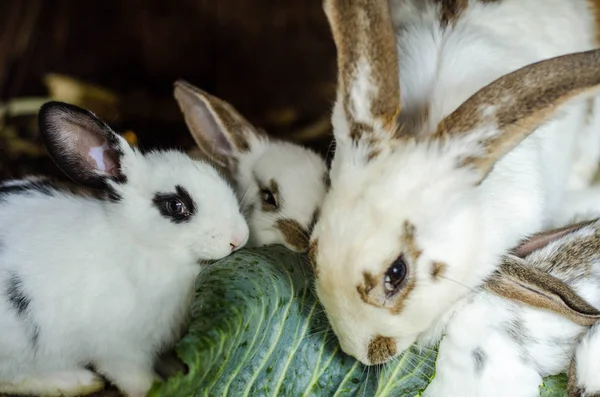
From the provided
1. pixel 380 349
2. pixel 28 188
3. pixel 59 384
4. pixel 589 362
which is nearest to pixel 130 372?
pixel 59 384

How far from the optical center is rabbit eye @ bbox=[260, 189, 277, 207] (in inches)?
75.2

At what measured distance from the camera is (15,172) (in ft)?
7.95

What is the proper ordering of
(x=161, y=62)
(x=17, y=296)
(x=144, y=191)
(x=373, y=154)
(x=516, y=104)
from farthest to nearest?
(x=161, y=62)
(x=144, y=191)
(x=17, y=296)
(x=373, y=154)
(x=516, y=104)

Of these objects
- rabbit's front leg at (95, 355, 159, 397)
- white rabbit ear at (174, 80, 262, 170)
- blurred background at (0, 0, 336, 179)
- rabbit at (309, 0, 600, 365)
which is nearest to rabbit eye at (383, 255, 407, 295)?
rabbit at (309, 0, 600, 365)

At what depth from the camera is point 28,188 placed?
6.08 feet

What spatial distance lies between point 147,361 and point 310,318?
40 centimetres

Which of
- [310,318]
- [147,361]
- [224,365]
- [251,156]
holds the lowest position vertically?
[147,361]

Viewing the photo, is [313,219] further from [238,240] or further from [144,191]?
[144,191]

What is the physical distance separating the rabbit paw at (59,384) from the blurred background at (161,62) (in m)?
0.83

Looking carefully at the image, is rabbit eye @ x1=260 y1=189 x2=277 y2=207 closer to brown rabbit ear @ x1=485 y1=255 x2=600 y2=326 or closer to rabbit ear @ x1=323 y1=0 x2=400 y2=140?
rabbit ear @ x1=323 y1=0 x2=400 y2=140

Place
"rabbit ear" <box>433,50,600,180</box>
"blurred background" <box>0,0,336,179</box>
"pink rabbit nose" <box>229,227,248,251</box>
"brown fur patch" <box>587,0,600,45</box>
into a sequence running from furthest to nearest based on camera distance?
"blurred background" <box>0,0,336,179</box> < "brown fur patch" <box>587,0,600,45</box> < "pink rabbit nose" <box>229,227,248,251</box> < "rabbit ear" <box>433,50,600,180</box>

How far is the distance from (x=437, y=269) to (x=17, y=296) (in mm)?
914

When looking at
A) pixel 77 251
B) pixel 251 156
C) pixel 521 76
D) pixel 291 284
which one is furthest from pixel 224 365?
pixel 521 76

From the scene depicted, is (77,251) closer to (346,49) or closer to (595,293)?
(346,49)
